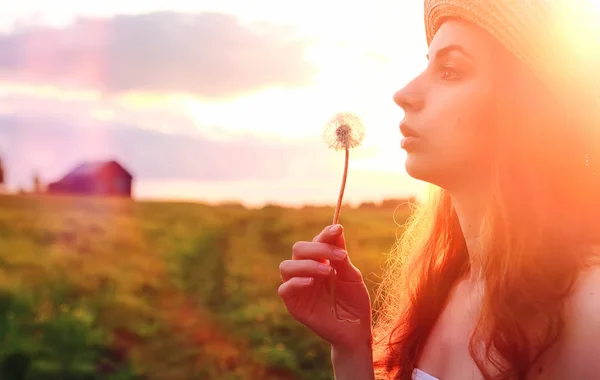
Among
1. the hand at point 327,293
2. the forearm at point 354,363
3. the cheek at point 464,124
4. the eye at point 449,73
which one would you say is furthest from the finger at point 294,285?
the eye at point 449,73

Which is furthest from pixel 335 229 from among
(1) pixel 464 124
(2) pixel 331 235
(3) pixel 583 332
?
(3) pixel 583 332

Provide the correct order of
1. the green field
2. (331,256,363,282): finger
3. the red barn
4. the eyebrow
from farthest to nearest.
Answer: the red barn
the green field
(331,256,363,282): finger
the eyebrow

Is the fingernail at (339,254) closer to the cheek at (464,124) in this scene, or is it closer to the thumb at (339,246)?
the thumb at (339,246)

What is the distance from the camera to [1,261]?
8938 mm

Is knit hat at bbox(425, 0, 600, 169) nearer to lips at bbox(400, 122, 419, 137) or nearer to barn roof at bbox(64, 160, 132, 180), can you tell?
lips at bbox(400, 122, 419, 137)

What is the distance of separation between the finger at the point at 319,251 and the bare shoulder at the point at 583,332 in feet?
2.16

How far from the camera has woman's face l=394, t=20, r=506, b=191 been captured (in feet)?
6.09

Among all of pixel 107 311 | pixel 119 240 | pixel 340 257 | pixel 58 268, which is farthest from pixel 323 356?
pixel 119 240

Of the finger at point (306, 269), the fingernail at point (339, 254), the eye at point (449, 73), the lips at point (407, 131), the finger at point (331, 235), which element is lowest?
the finger at point (306, 269)

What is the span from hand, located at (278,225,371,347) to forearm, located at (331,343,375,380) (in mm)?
28

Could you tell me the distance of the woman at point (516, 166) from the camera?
1.76 m

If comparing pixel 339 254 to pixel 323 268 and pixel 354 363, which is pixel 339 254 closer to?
pixel 323 268

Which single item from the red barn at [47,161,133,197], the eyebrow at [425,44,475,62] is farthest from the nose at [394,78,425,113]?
the red barn at [47,161,133,197]

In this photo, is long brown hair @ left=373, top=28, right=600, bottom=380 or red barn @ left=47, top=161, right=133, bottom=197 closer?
long brown hair @ left=373, top=28, right=600, bottom=380
